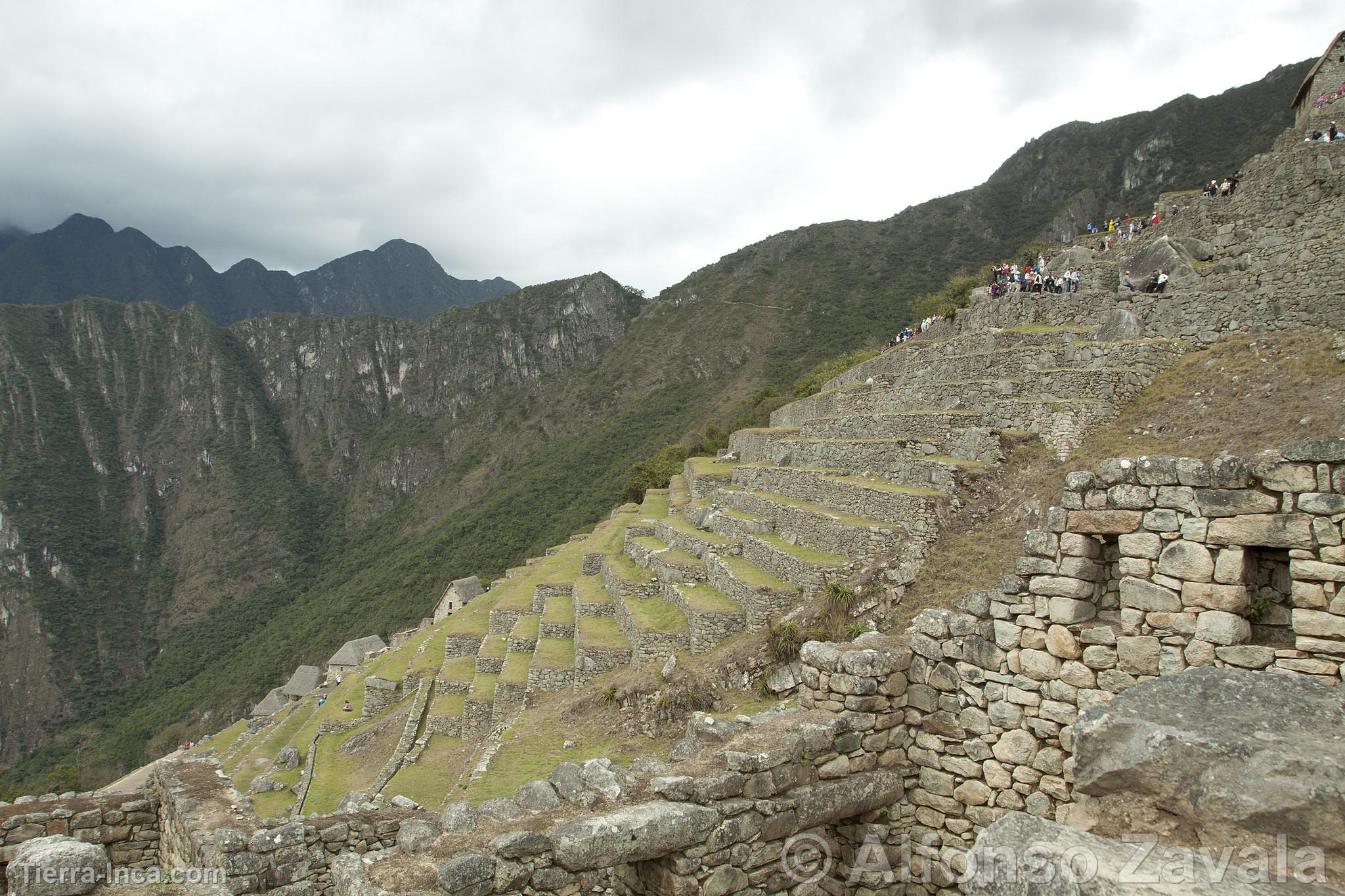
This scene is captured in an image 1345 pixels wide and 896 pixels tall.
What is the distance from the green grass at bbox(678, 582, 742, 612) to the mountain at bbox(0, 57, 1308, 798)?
3615cm

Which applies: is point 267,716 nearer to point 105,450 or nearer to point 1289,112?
point 1289,112

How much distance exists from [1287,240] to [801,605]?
11529 millimetres

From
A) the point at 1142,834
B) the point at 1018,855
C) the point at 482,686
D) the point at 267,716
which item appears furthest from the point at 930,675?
the point at 267,716

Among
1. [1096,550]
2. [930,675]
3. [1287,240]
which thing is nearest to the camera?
[1096,550]

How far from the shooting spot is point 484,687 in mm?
16656

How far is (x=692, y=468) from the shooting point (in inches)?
1072

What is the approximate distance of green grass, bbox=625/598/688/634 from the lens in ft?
42.0

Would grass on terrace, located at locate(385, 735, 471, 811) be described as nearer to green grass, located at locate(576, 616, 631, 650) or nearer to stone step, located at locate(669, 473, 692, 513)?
green grass, located at locate(576, 616, 631, 650)

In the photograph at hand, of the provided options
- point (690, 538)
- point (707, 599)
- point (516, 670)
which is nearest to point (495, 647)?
point (516, 670)

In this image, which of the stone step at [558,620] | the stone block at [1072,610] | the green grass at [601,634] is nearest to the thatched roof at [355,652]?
the stone step at [558,620]

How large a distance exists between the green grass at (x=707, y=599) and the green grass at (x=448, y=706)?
23.5 ft

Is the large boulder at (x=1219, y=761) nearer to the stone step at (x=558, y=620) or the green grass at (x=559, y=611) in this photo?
the stone step at (x=558, y=620)

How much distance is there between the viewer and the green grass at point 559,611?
1714cm
